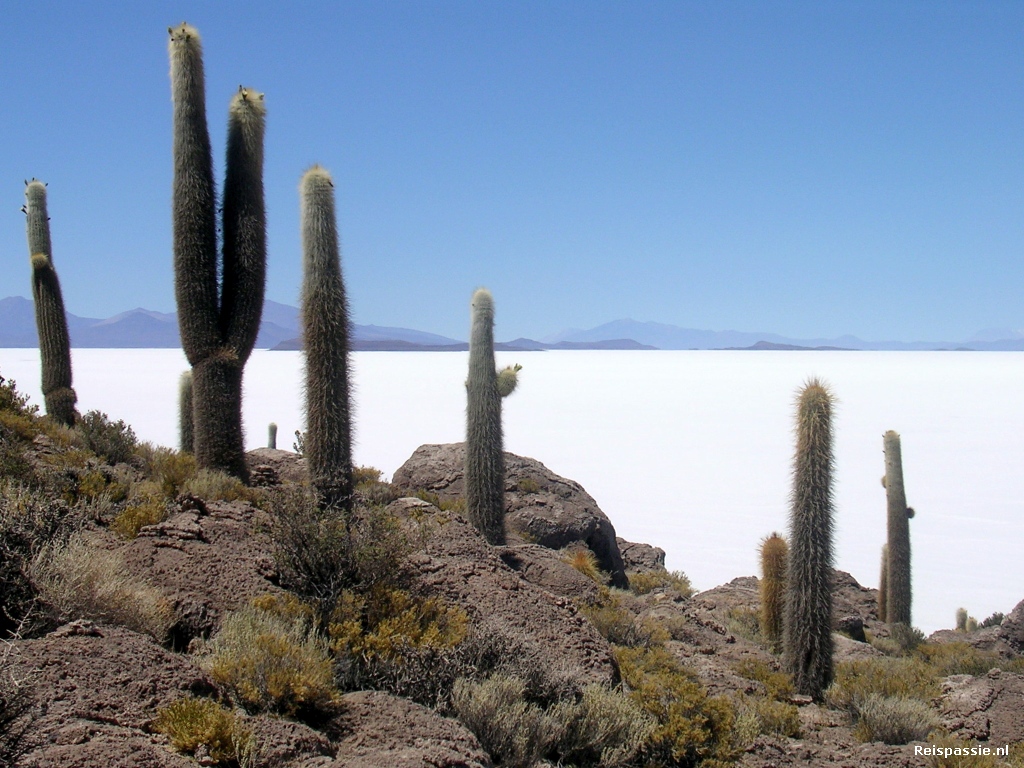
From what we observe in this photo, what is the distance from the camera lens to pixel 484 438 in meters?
11.4

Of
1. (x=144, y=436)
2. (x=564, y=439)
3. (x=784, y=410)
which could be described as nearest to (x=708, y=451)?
(x=564, y=439)

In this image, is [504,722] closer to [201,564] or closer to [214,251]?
[201,564]

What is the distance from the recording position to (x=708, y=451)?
127 ft

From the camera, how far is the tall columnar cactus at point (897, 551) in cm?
1546

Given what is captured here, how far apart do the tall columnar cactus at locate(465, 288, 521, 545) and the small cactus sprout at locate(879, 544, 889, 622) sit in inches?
368

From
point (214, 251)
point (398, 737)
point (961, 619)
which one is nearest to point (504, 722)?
point (398, 737)

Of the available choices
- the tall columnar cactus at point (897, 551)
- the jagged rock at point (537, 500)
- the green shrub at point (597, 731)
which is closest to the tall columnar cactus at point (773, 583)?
the jagged rock at point (537, 500)

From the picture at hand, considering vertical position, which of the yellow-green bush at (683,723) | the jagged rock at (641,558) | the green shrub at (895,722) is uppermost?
the yellow-green bush at (683,723)

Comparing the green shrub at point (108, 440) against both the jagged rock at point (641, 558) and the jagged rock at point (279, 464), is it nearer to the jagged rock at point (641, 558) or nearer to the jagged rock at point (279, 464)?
the jagged rock at point (279, 464)

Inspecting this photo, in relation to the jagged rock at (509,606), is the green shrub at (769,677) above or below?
below

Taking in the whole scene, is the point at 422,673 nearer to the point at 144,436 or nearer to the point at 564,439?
the point at 144,436

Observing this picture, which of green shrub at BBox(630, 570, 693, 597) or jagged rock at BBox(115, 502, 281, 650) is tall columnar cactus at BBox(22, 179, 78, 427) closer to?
jagged rock at BBox(115, 502, 281, 650)

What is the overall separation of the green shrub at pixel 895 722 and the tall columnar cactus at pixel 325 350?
5312 mm

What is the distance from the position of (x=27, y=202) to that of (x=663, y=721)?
43.6 ft
